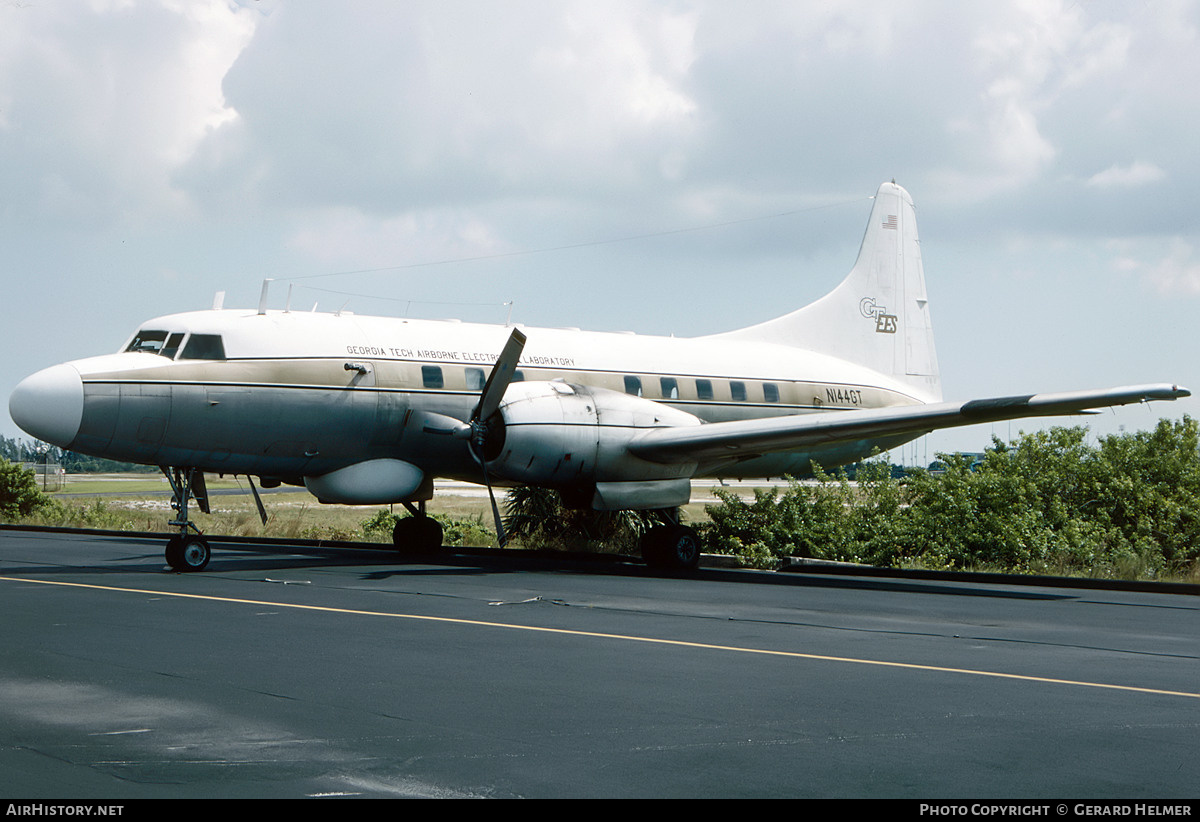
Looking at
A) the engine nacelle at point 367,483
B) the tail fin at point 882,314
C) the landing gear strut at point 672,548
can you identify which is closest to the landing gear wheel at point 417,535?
the engine nacelle at point 367,483

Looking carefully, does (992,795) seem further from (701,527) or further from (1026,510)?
(701,527)

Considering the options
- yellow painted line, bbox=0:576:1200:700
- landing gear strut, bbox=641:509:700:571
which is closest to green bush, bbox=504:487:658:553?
landing gear strut, bbox=641:509:700:571

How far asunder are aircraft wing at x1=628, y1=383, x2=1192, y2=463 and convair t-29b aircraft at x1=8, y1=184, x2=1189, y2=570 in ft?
0.11

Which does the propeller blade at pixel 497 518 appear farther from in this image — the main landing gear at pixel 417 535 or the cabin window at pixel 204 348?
the cabin window at pixel 204 348

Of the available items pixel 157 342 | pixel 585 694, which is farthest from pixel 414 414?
pixel 585 694

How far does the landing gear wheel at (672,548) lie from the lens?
19172 mm

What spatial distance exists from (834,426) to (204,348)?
375 inches

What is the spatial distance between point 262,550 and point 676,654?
A: 13995mm

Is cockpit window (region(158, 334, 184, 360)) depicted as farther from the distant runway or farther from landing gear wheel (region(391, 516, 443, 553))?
landing gear wheel (region(391, 516, 443, 553))

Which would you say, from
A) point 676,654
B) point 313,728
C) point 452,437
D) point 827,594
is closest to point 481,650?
point 676,654

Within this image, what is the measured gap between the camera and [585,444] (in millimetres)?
17734

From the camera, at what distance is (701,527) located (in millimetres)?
22406

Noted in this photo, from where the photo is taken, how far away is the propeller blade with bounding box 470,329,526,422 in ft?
58.0

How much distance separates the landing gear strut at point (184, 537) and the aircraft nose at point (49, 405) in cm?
159
